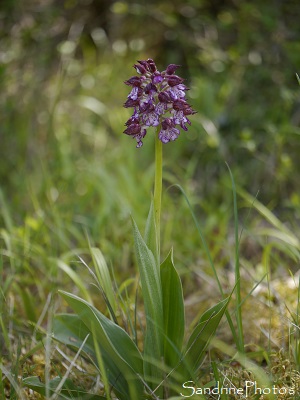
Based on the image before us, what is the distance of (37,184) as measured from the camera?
3576 millimetres

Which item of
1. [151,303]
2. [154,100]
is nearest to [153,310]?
[151,303]

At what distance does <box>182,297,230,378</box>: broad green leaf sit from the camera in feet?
5.07

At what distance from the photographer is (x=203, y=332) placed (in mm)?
1574

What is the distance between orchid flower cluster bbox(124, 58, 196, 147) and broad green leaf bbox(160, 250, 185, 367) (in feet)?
1.21

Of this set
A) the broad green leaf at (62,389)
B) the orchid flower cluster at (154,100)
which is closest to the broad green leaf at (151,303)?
the broad green leaf at (62,389)

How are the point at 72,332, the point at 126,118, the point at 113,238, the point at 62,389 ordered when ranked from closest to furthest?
the point at 62,389 < the point at 72,332 < the point at 113,238 < the point at 126,118

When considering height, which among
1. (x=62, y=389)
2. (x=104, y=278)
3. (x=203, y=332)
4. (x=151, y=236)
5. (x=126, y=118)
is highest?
(x=126, y=118)

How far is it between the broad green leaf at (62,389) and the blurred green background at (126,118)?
1.14 metres

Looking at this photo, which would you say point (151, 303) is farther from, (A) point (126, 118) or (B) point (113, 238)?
(A) point (126, 118)

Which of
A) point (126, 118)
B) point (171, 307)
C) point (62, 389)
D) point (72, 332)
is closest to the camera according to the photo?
point (62, 389)

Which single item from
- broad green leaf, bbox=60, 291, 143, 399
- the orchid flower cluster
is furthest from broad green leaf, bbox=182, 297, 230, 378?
the orchid flower cluster

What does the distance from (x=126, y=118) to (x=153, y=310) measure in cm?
259

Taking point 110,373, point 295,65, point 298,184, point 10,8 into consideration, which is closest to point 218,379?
point 110,373

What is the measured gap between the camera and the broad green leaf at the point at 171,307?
162 cm
